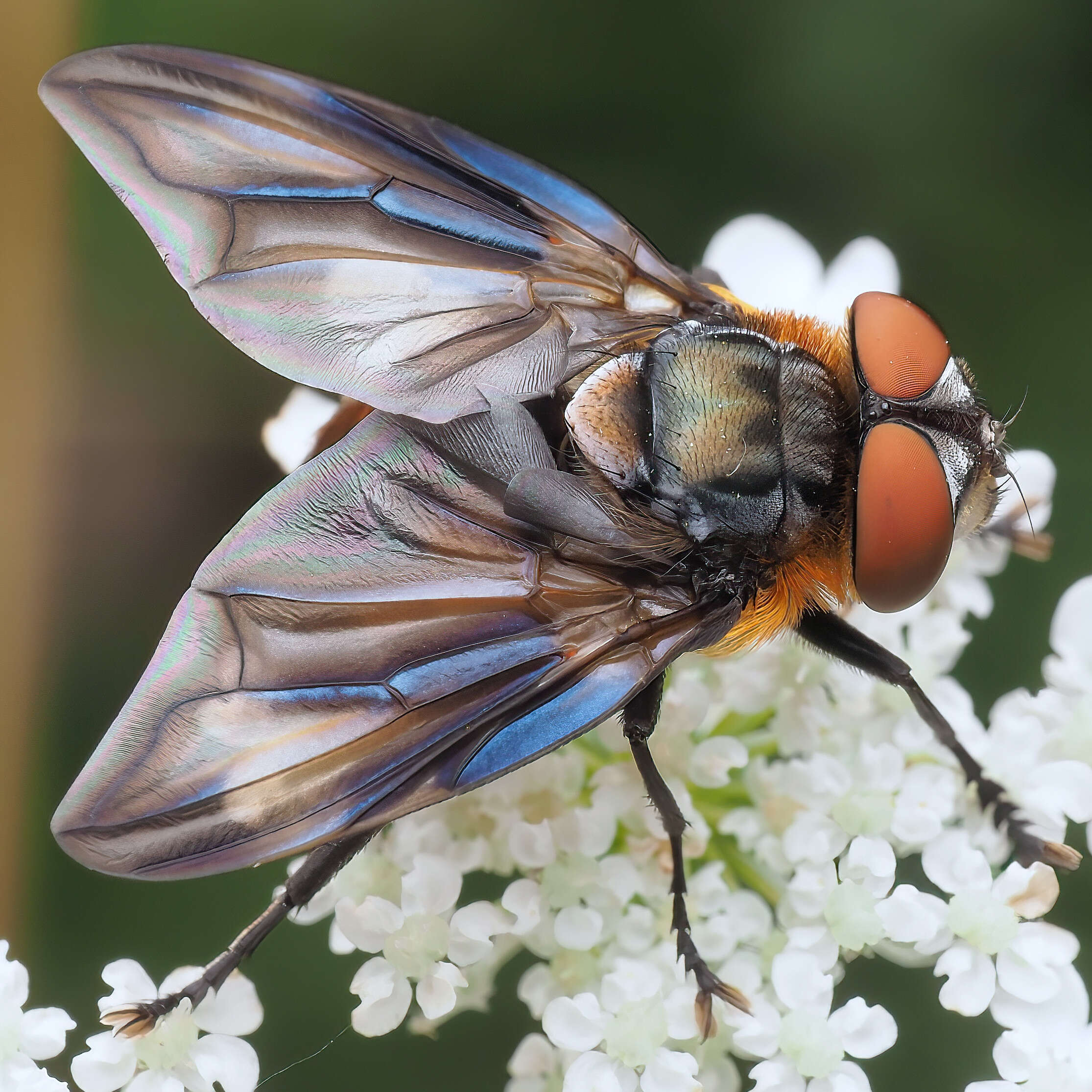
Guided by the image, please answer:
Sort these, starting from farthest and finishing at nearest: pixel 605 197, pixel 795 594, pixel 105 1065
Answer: pixel 605 197, pixel 105 1065, pixel 795 594

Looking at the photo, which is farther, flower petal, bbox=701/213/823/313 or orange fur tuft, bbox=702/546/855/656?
flower petal, bbox=701/213/823/313

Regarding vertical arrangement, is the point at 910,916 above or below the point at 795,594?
below

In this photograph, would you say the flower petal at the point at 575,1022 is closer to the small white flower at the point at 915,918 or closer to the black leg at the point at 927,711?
the small white flower at the point at 915,918

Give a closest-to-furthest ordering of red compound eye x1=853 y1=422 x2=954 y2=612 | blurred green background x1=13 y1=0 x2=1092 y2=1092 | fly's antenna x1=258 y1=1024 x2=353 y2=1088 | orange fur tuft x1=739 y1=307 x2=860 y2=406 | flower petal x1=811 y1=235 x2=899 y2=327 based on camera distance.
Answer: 1. red compound eye x1=853 y1=422 x2=954 y2=612
2. orange fur tuft x1=739 y1=307 x2=860 y2=406
3. fly's antenna x1=258 y1=1024 x2=353 y2=1088
4. flower petal x1=811 y1=235 x2=899 y2=327
5. blurred green background x1=13 y1=0 x2=1092 y2=1092

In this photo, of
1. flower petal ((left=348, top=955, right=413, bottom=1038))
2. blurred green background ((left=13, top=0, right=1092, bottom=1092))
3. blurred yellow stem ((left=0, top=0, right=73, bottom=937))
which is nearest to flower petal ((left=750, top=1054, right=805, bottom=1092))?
flower petal ((left=348, top=955, right=413, bottom=1038))

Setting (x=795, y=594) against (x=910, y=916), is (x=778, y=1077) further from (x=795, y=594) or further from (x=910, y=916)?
(x=795, y=594)

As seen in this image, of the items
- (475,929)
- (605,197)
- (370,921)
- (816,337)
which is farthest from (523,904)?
(605,197)

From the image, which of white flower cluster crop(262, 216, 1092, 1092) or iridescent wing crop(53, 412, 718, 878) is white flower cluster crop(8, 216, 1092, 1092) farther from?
iridescent wing crop(53, 412, 718, 878)
